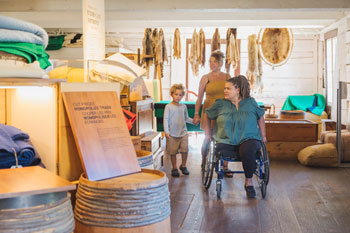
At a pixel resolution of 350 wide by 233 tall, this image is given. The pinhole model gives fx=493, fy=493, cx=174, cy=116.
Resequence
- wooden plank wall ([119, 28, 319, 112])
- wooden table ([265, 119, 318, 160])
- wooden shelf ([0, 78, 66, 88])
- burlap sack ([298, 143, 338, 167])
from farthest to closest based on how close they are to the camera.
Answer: wooden plank wall ([119, 28, 319, 112]), wooden table ([265, 119, 318, 160]), burlap sack ([298, 143, 338, 167]), wooden shelf ([0, 78, 66, 88])

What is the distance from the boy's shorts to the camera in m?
5.88

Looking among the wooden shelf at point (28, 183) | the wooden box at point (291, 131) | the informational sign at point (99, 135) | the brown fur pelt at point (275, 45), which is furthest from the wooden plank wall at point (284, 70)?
the wooden shelf at point (28, 183)

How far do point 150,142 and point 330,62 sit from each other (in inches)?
309

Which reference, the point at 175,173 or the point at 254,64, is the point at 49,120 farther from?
the point at 254,64

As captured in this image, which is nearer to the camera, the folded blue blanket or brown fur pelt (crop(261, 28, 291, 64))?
the folded blue blanket

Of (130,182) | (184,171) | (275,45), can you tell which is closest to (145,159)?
(130,182)

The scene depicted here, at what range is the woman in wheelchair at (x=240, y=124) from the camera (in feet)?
15.7

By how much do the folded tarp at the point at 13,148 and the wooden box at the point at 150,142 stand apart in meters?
2.39

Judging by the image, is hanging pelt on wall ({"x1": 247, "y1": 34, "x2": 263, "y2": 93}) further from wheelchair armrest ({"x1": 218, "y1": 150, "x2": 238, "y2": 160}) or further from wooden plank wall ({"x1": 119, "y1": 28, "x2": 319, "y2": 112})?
wheelchair armrest ({"x1": 218, "y1": 150, "x2": 238, "y2": 160})

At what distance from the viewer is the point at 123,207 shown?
2330 millimetres

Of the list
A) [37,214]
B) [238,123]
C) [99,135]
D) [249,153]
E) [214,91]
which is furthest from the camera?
[214,91]

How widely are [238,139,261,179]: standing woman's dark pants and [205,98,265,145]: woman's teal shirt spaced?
0.07 m

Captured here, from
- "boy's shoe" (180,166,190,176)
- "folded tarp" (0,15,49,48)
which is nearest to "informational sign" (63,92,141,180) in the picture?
"folded tarp" (0,15,49,48)

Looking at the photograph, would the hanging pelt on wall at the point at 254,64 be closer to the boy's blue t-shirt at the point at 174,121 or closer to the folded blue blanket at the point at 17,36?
the boy's blue t-shirt at the point at 174,121
